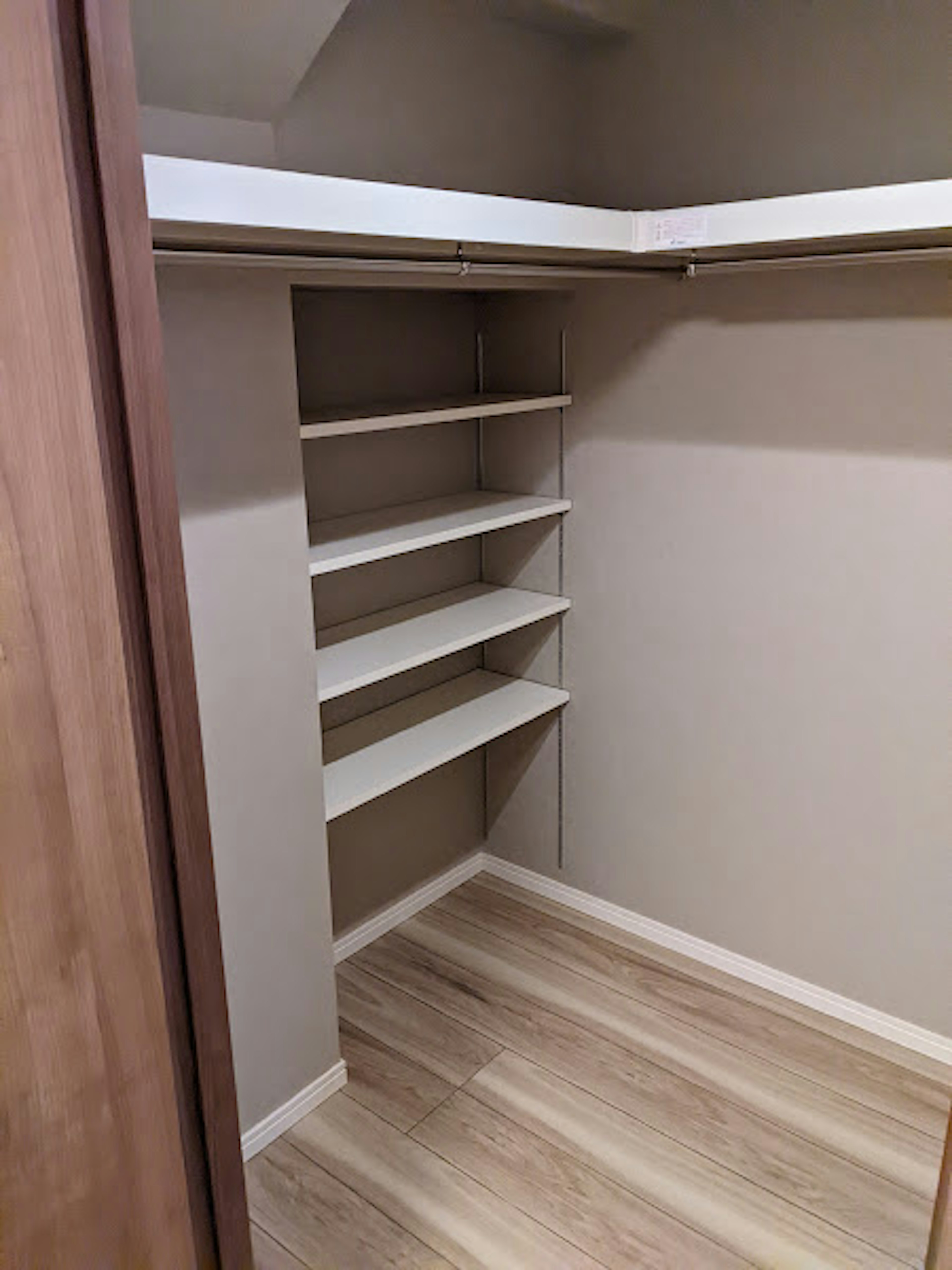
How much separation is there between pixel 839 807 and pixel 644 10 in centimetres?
191

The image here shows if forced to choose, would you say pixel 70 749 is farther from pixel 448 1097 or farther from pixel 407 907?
pixel 407 907

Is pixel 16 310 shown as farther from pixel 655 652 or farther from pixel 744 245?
pixel 655 652

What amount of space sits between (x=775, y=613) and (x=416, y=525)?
880 millimetres

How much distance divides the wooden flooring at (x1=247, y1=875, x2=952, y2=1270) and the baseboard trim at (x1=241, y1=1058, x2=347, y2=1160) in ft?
0.06

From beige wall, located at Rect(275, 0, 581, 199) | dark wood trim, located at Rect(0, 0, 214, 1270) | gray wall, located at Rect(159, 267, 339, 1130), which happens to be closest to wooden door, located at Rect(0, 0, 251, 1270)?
dark wood trim, located at Rect(0, 0, 214, 1270)

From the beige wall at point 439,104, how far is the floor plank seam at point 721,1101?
6.65 feet

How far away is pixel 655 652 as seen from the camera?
8.61 ft

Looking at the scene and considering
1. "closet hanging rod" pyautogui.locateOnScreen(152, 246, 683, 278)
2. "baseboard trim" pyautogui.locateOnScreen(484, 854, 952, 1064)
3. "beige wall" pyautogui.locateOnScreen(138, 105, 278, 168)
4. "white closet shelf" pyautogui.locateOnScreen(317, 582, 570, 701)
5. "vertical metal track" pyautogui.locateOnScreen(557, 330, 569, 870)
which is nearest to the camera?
"closet hanging rod" pyautogui.locateOnScreen(152, 246, 683, 278)

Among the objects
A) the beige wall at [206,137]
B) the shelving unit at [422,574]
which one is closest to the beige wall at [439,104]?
the beige wall at [206,137]

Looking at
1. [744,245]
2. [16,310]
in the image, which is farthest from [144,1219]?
[744,245]

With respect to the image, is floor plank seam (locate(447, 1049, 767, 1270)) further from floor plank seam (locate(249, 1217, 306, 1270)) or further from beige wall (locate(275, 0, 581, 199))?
beige wall (locate(275, 0, 581, 199))

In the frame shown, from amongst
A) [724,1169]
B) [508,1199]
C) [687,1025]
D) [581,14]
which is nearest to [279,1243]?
[508,1199]

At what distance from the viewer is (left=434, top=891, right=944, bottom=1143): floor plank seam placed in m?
2.18

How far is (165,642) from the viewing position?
0.97m
